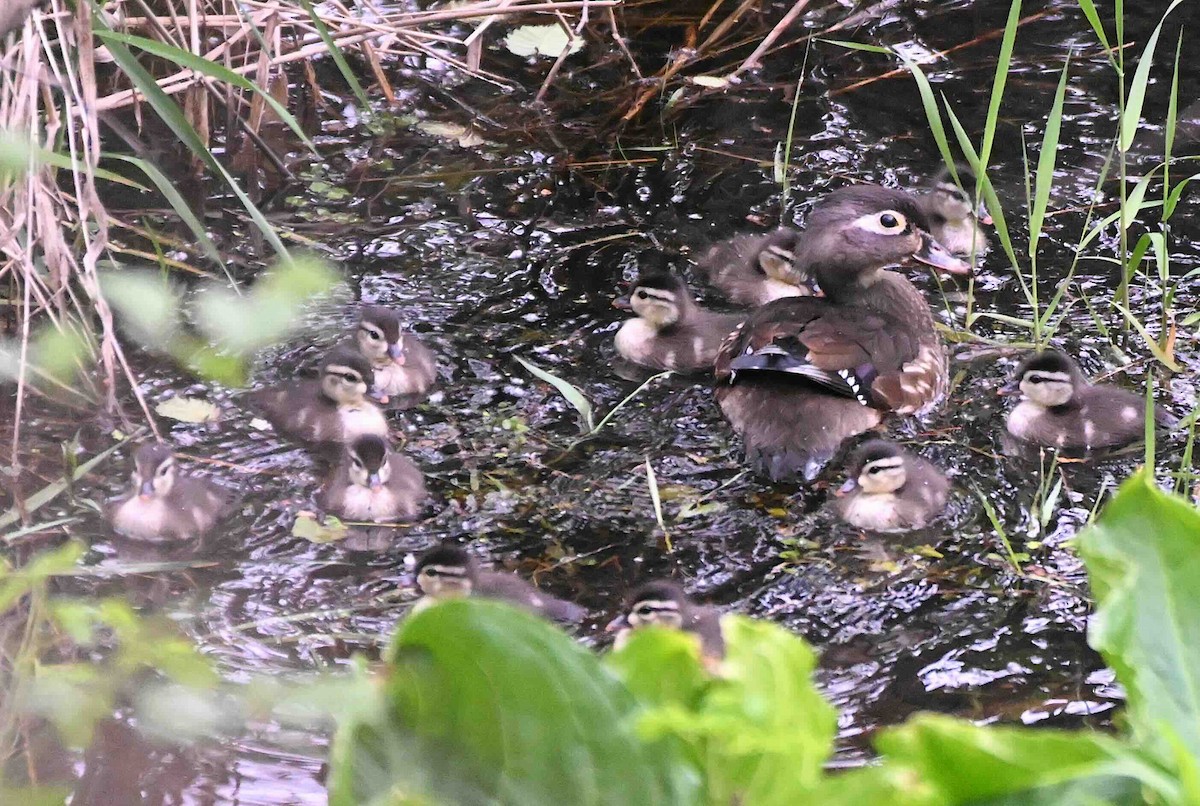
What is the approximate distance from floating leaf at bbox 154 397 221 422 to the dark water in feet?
0.15

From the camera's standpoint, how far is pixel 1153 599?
1.15 metres

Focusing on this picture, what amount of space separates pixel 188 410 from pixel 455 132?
1.66 meters

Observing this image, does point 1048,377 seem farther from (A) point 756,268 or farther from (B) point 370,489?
(B) point 370,489

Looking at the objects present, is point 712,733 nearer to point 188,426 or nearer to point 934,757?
point 934,757

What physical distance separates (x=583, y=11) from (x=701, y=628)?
9.32 feet

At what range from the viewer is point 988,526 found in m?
3.18

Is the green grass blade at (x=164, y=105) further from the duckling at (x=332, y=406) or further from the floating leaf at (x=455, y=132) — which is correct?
the floating leaf at (x=455, y=132)

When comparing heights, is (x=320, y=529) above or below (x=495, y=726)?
below

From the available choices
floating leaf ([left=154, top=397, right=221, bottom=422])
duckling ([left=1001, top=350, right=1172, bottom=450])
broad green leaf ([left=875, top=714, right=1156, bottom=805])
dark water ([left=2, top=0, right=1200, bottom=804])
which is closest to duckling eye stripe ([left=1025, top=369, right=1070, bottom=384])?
duckling ([left=1001, top=350, right=1172, bottom=450])

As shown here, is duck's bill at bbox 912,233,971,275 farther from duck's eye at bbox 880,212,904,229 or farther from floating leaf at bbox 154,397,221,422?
floating leaf at bbox 154,397,221,422

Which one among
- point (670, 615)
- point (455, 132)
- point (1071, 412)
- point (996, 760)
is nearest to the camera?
point (996, 760)

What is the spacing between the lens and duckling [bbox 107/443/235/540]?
123 inches

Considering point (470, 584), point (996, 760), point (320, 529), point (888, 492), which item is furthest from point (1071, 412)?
point (996, 760)

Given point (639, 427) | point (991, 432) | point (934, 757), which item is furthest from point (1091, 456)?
point (934, 757)
